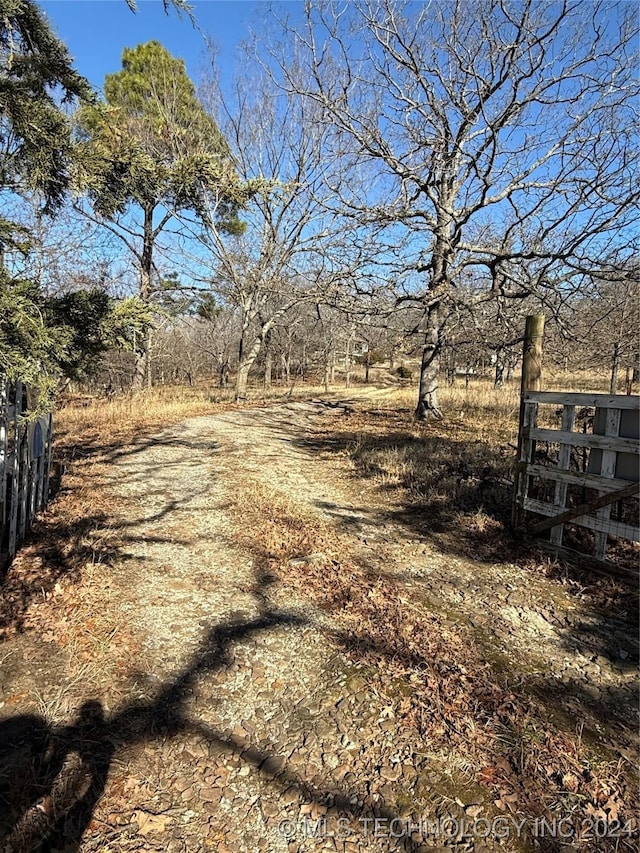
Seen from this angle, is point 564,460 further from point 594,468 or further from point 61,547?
point 61,547

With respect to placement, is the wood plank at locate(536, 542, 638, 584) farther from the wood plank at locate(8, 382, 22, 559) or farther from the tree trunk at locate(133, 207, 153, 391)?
the tree trunk at locate(133, 207, 153, 391)

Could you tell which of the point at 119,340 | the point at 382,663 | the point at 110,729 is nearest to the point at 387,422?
the point at 119,340

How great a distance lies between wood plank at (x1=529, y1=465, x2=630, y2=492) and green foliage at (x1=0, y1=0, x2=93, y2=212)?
206 inches

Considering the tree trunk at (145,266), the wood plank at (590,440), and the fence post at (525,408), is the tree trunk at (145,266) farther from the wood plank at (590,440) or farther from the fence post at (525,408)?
the wood plank at (590,440)

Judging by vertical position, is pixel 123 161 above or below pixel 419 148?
below

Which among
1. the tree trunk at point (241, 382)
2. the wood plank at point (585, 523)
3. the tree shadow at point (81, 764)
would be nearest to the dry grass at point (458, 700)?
the tree shadow at point (81, 764)

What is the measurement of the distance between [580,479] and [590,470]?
0.12 metres

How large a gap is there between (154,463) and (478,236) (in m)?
8.94

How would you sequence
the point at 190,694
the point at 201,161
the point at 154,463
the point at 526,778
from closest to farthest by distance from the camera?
the point at 526,778 < the point at 190,694 < the point at 201,161 < the point at 154,463

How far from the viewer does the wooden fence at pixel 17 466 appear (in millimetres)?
3811

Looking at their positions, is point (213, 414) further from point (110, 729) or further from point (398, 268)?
point (110, 729)

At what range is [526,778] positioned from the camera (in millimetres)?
2115

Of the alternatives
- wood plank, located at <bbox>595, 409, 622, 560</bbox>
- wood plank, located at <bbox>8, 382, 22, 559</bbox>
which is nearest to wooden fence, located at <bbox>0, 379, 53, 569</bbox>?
wood plank, located at <bbox>8, 382, 22, 559</bbox>

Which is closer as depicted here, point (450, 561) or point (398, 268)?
point (450, 561)
